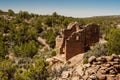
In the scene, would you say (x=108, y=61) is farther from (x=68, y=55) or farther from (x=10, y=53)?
(x=10, y=53)

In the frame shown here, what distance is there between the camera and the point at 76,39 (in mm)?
49656

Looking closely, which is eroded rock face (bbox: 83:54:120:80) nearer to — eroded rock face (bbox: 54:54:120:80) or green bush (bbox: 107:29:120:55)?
eroded rock face (bbox: 54:54:120:80)

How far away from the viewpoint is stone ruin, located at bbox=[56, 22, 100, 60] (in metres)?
48.8

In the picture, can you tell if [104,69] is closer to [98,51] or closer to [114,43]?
[98,51]

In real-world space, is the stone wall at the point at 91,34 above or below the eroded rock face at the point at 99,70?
above

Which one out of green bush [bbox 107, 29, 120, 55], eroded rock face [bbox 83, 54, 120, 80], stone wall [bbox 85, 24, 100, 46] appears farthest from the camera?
stone wall [bbox 85, 24, 100, 46]

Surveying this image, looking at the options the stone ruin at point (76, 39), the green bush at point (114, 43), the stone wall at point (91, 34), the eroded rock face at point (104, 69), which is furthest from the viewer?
the stone wall at point (91, 34)

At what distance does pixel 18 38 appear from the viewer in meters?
89.5

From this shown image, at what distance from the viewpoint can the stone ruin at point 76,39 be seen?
1921 inches

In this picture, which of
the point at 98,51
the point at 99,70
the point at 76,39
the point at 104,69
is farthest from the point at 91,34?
the point at 99,70

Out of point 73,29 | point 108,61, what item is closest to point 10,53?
point 73,29

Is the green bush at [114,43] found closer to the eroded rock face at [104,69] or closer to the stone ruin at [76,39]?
the stone ruin at [76,39]

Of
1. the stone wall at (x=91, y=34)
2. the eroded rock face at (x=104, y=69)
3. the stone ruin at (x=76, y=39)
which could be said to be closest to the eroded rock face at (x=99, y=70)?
the eroded rock face at (x=104, y=69)

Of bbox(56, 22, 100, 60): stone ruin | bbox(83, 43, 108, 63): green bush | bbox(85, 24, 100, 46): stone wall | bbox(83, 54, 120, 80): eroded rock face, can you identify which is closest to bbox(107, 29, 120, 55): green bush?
bbox(83, 43, 108, 63): green bush
